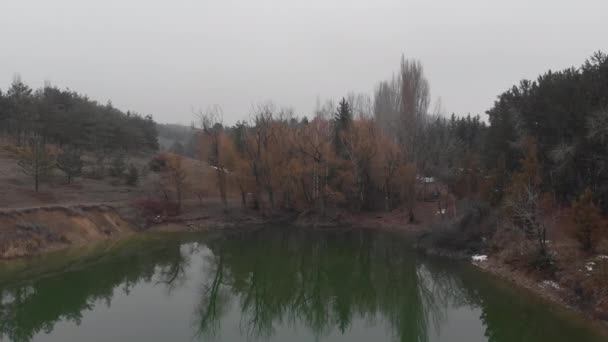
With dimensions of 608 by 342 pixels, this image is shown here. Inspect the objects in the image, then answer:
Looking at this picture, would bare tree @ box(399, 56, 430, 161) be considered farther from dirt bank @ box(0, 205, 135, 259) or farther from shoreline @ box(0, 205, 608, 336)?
dirt bank @ box(0, 205, 135, 259)

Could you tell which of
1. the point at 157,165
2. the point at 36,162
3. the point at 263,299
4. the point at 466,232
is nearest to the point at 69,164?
the point at 36,162

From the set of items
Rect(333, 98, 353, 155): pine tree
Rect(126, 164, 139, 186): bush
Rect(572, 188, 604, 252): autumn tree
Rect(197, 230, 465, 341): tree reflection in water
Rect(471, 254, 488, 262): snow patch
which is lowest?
Rect(197, 230, 465, 341): tree reflection in water

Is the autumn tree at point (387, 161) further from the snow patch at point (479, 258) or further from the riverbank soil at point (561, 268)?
the riverbank soil at point (561, 268)

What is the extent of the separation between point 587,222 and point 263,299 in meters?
13.5

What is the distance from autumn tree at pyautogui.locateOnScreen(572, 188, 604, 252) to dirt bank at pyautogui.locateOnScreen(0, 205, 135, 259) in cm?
2679

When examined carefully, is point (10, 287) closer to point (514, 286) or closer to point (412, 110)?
point (514, 286)

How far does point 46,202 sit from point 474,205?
29857 mm

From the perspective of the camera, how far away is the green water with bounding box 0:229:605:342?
1377 cm

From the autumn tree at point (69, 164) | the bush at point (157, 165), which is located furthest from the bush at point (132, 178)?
the bush at point (157, 165)

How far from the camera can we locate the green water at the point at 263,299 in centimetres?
1377

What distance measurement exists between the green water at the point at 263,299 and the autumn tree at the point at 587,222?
362 cm

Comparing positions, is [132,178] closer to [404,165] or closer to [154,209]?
[154,209]

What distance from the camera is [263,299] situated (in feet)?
58.3

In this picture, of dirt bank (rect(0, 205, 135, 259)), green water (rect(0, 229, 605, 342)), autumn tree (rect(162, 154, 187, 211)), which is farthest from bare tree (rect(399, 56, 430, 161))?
dirt bank (rect(0, 205, 135, 259))
